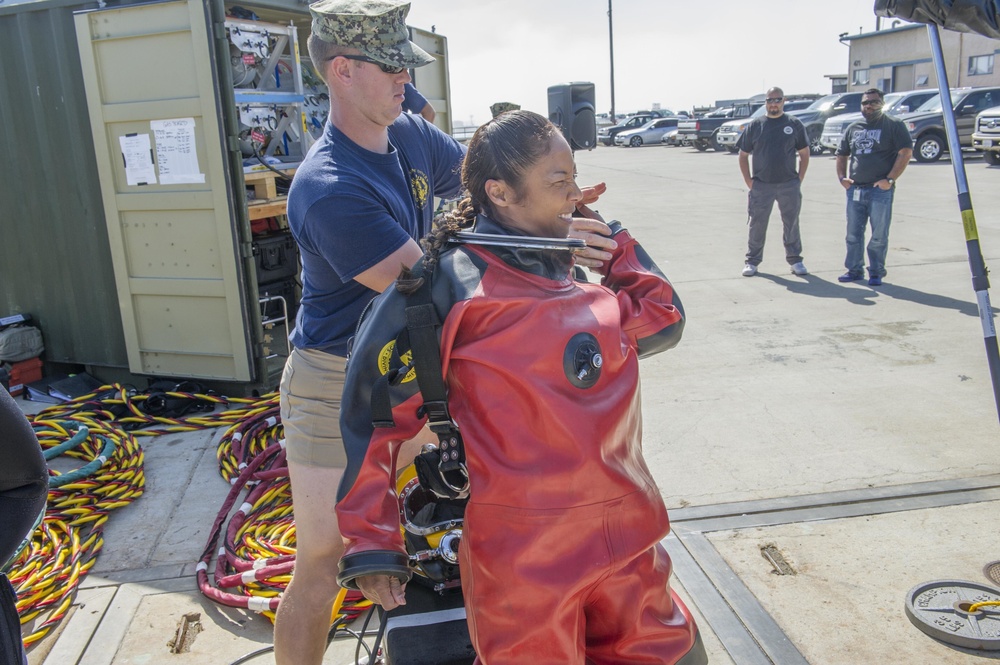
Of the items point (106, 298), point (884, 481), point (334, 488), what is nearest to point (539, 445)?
point (334, 488)

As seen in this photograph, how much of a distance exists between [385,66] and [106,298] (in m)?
4.34

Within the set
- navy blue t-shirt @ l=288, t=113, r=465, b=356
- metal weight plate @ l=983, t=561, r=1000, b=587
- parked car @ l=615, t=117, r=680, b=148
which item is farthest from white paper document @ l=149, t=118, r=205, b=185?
parked car @ l=615, t=117, r=680, b=148

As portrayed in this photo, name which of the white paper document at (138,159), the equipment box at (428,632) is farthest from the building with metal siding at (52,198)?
the equipment box at (428,632)

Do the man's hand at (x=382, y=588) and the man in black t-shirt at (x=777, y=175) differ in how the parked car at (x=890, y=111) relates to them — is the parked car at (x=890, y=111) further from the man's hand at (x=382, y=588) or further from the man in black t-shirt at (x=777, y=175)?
the man's hand at (x=382, y=588)

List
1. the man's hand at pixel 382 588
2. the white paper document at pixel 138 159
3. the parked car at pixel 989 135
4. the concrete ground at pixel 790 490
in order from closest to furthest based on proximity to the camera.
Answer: the man's hand at pixel 382 588
the concrete ground at pixel 790 490
the white paper document at pixel 138 159
the parked car at pixel 989 135

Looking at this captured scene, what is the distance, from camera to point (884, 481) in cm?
407

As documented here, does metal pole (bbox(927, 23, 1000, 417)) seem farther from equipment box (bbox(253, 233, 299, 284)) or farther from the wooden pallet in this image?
equipment box (bbox(253, 233, 299, 284))

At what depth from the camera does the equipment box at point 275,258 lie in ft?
20.4

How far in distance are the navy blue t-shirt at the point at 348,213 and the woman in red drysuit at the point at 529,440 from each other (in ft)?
1.13

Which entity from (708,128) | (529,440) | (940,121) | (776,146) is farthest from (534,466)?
(708,128)

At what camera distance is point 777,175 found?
28.8ft

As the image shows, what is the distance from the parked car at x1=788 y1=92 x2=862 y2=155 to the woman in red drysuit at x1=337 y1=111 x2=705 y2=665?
25185mm

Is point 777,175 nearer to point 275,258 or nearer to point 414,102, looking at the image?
point 275,258

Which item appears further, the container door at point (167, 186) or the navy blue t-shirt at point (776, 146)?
the navy blue t-shirt at point (776, 146)
